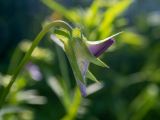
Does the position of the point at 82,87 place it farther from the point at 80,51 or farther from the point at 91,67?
the point at 91,67

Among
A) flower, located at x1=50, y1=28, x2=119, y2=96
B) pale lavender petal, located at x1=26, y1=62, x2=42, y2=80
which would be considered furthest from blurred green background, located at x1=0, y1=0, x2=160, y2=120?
flower, located at x1=50, y1=28, x2=119, y2=96

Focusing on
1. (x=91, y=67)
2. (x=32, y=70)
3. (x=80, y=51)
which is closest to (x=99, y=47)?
(x=80, y=51)

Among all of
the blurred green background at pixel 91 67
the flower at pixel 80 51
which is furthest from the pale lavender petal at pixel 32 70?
the flower at pixel 80 51

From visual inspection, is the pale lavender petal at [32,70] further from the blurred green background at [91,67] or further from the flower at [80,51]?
the flower at [80,51]

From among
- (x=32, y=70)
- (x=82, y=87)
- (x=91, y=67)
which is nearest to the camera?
(x=82, y=87)

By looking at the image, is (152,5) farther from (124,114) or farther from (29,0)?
(124,114)

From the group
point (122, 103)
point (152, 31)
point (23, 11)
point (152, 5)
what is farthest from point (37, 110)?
point (152, 5)
